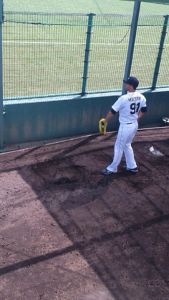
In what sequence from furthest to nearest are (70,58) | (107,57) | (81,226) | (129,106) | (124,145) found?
(107,57) → (70,58) → (124,145) → (129,106) → (81,226)

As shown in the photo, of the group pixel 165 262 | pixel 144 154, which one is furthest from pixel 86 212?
pixel 144 154

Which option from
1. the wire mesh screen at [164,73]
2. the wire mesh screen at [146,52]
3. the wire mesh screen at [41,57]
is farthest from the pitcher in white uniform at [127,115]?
the wire mesh screen at [164,73]

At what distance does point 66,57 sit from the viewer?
1465 cm

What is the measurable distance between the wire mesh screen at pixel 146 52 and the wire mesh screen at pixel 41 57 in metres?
1.97

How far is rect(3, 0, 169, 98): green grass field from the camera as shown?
37.1ft

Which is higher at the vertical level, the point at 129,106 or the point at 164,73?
the point at 129,106

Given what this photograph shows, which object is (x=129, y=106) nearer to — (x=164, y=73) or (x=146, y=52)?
(x=164, y=73)

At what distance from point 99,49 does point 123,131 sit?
9879mm

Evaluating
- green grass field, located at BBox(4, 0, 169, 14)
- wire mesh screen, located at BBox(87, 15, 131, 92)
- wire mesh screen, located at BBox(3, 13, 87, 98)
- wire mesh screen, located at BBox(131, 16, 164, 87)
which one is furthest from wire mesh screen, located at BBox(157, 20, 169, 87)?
green grass field, located at BBox(4, 0, 169, 14)

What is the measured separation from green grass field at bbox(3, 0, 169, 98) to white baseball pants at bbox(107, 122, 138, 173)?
2.68 m

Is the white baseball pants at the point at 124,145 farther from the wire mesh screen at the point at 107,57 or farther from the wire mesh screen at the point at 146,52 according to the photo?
the wire mesh screen at the point at 146,52

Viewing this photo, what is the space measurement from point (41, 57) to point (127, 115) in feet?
25.2

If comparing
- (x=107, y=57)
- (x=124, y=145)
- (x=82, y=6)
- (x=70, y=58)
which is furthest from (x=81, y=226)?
(x=82, y=6)

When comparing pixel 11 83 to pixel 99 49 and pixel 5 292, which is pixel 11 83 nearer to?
pixel 99 49
